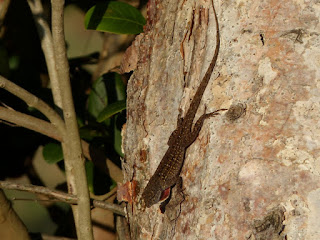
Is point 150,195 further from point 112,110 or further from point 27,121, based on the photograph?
point 27,121

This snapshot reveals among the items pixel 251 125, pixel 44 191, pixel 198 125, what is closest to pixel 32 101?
pixel 44 191

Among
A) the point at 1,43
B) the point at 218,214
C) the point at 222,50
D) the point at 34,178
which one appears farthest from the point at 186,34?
the point at 34,178

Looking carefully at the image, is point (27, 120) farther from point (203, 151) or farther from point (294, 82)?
point (294, 82)

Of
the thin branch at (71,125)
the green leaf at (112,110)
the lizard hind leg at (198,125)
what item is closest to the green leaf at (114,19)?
the green leaf at (112,110)

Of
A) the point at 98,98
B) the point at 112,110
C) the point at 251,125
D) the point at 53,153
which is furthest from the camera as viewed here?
the point at 98,98

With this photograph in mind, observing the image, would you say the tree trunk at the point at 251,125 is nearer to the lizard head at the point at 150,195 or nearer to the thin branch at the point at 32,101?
the lizard head at the point at 150,195
